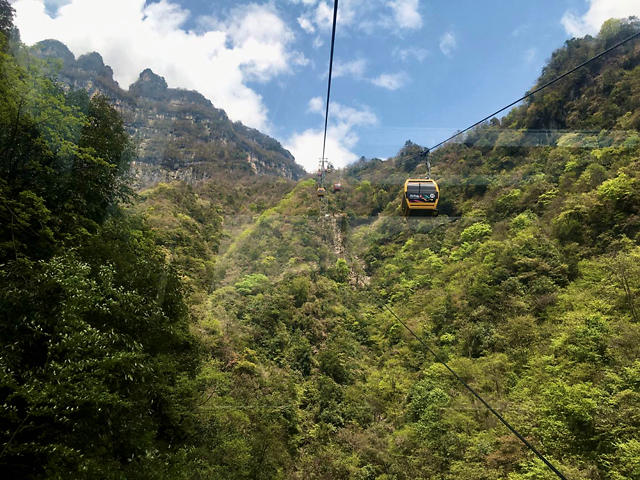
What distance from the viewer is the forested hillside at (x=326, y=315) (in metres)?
4.26

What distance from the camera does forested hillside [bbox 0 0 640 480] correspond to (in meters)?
4.26

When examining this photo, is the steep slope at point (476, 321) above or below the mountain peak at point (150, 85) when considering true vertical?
below

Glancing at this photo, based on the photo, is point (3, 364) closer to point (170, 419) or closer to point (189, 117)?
point (170, 419)

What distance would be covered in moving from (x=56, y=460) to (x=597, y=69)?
41096mm

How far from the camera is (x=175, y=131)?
87.4m

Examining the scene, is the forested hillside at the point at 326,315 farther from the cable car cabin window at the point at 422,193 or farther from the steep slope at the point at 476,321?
the cable car cabin window at the point at 422,193

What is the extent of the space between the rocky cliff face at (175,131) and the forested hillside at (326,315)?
41.3 meters

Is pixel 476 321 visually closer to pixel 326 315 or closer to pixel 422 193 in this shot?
pixel 422 193

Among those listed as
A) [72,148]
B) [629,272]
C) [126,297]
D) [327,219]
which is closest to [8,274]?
[126,297]

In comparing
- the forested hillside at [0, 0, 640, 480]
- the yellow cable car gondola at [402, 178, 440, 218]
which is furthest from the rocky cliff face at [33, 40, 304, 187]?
the yellow cable car gondola at [402, 178, 440, 218]

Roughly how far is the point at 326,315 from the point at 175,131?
81.9m

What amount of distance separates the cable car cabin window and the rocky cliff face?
57.5 metres

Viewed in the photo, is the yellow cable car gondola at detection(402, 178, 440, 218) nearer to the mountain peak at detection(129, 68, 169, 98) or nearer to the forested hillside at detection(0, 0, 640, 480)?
the forested hillside at detection(0, 0, 640, 480)

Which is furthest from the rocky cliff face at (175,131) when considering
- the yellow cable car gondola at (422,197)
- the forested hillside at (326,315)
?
the yellow cable car gondola at (422,197)
